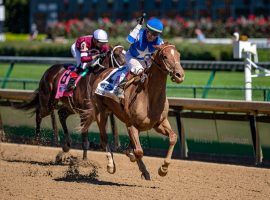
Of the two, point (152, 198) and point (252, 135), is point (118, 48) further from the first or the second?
point (152, 198)

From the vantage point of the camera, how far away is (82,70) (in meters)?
11.3

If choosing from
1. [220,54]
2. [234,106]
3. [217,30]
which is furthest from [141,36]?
[217,30]

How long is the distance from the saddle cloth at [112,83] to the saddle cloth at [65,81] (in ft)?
5.75

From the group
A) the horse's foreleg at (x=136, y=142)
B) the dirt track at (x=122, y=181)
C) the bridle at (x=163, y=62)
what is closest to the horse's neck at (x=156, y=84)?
the bridle at (x=163, y=62)

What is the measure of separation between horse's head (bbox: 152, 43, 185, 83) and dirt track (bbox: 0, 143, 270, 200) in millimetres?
1232

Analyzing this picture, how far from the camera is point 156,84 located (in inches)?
331

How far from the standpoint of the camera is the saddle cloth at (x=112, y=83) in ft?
29.7

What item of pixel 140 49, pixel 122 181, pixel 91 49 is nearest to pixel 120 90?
pixel 140 49

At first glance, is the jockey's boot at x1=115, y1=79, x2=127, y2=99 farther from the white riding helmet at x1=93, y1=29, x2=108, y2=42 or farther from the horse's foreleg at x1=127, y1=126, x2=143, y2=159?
the white riding helmet at x1=93, y1=29, x2=108, y2=42

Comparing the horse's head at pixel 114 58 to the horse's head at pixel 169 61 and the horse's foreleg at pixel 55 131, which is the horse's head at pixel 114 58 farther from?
the horse's head at pixel 169 61

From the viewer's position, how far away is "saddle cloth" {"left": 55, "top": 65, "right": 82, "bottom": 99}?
11.3 meters

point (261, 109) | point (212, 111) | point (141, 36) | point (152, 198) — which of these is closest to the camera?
point (152, 198)

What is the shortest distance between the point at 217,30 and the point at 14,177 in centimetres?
2360

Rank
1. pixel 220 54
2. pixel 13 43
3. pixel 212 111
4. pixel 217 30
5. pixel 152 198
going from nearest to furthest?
pixel 152 198
pixel 212 111
pixel 220 54
pixel 13 43
pixel 217 30
